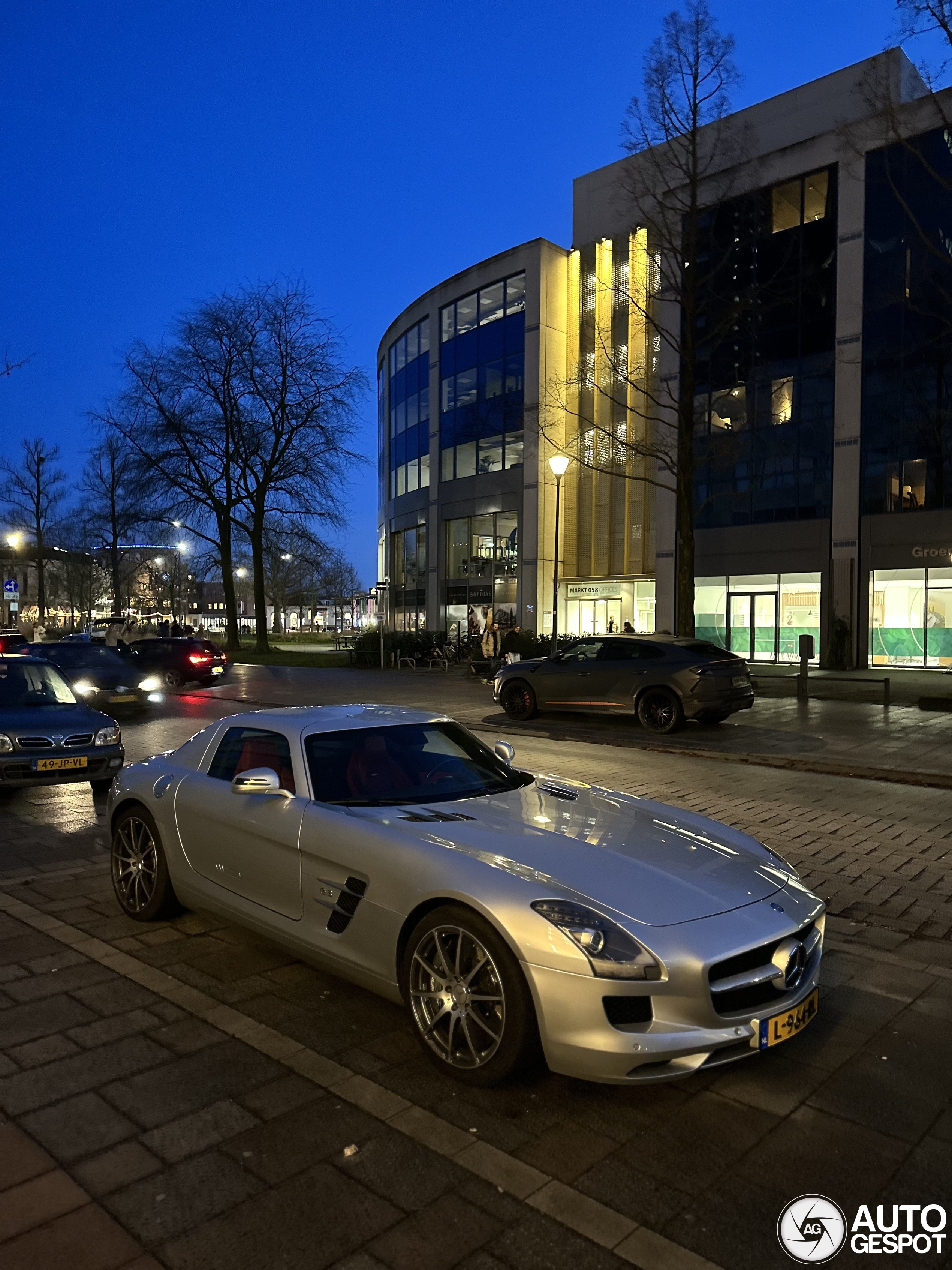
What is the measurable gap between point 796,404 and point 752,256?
557 cm

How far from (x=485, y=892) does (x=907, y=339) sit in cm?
2813

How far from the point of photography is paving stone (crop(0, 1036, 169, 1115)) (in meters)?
3.23

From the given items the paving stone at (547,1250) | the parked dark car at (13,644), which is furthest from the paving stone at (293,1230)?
the parked dark car at (13,644)

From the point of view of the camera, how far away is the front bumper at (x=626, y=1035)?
2949 mm

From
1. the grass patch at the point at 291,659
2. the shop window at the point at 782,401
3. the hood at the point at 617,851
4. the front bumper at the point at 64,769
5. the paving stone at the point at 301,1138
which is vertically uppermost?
the shop window at the point at 782,401

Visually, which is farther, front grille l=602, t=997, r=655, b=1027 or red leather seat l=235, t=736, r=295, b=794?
red leather seat l=235, t=736, r=295, b=794

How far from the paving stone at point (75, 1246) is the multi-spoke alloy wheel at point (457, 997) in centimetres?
123

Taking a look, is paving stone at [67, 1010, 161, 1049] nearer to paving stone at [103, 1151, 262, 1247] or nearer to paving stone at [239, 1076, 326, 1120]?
paving stone at [239, 1076, 326, 1120]

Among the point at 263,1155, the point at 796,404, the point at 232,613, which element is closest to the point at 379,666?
the point at 232,613

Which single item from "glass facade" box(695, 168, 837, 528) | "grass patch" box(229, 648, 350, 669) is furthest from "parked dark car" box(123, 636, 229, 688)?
"glass facade" box(695, 168, 837, 528)

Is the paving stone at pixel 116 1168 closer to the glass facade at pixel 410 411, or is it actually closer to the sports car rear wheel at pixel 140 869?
the sports car rear wheel at pixel 140 869

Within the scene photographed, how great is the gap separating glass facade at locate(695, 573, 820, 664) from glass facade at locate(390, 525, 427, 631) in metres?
Answer: 16.2

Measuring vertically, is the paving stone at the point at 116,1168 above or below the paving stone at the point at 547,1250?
below

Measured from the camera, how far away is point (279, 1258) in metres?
2.40
